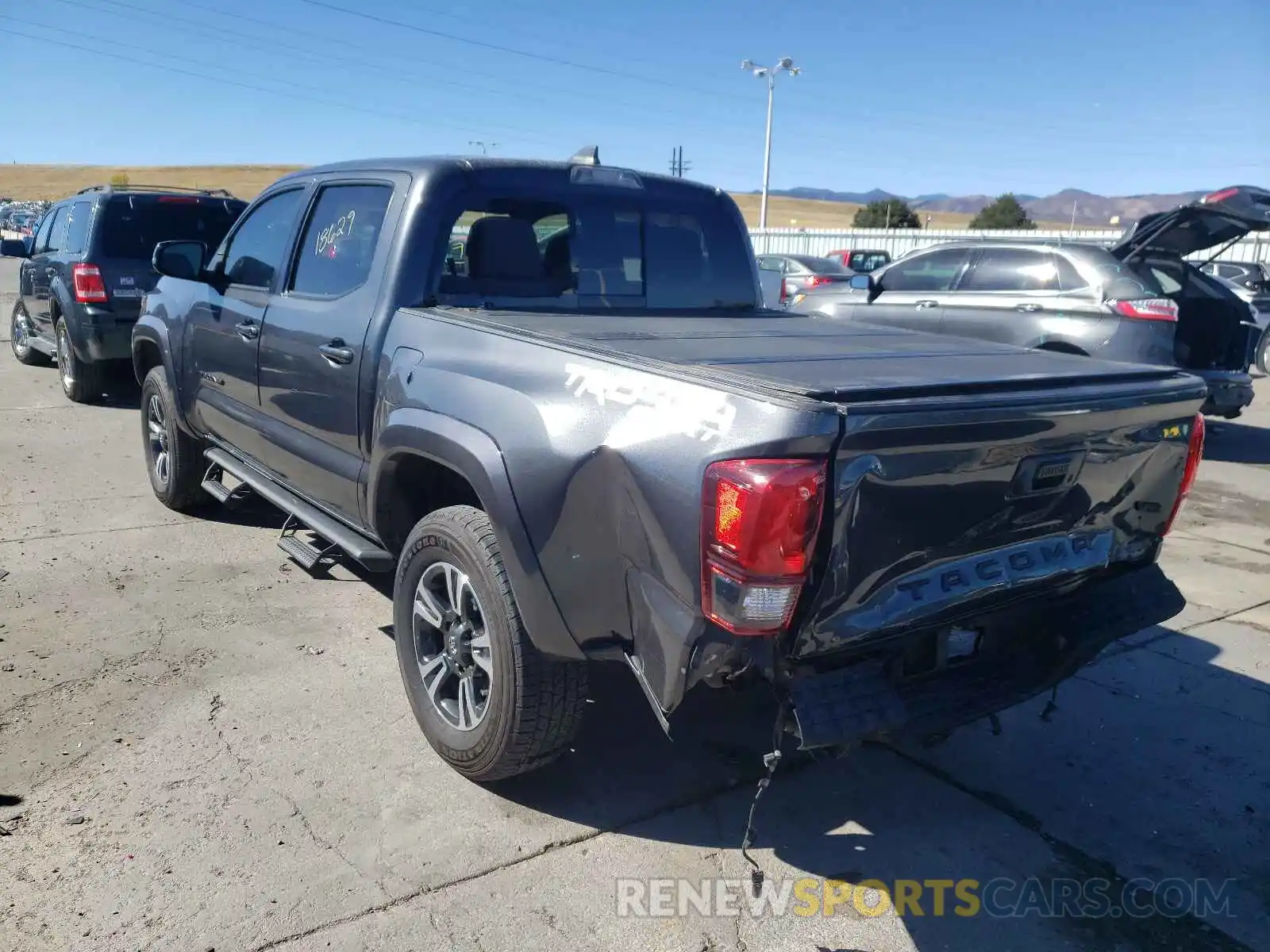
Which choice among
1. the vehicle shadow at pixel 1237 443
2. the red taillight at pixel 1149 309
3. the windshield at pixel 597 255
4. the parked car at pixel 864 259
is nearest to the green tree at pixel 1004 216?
the parked car at pixel 864 259

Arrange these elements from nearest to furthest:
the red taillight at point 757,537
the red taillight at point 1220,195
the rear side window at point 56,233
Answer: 1. the red taillight at point 757,537
2. the red taillight at point 1220,195
3. the rear side window at point 56,233

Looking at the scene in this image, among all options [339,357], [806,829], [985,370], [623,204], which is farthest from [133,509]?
[985,370]

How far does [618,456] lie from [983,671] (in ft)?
3.98

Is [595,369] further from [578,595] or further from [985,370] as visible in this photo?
[985,370]

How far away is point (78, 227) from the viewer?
9.04m

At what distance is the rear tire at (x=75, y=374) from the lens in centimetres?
894

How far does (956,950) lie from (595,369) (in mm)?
1771

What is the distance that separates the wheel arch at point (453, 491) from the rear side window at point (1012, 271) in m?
6.68

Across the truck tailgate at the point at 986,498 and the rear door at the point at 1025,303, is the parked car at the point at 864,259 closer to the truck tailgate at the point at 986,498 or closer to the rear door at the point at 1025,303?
the rear door at the point at 1025,303

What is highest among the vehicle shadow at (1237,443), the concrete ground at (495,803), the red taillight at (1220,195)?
the red taillight at (1220,195)

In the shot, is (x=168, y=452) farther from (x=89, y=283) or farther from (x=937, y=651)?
(x=937, y=651)

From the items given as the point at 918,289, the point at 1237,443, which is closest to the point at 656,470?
the point at 918,289

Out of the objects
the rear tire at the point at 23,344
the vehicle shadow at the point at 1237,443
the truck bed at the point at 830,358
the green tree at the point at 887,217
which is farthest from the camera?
the green tree at the point at 887,217

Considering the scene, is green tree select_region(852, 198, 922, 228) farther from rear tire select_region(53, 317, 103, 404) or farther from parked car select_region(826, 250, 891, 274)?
rear tire select_region(53, 317, 103, 404)
